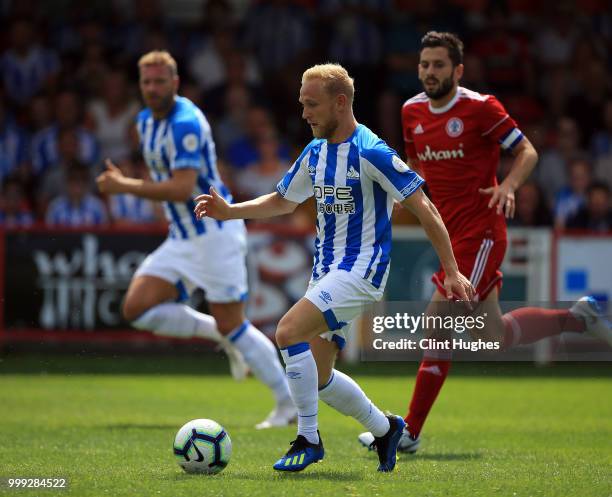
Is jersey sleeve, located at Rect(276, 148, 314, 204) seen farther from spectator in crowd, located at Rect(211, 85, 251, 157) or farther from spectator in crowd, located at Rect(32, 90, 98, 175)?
spectator in crowd, located at Rect(211, 85, 251, 157)

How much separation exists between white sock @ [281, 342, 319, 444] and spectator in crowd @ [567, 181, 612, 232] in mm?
8334

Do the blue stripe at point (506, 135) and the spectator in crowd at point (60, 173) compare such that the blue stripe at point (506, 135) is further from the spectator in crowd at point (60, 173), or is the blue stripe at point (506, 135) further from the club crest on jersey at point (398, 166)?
the spectator in crowd at point (60, 173)

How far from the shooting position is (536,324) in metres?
7.40

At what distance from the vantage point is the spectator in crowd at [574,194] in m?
14.3

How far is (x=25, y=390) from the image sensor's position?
10719mm

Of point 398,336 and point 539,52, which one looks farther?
point 539,52

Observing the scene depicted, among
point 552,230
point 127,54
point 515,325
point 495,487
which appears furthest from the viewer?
point 127,54

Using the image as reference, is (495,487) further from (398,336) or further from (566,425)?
(566,425)

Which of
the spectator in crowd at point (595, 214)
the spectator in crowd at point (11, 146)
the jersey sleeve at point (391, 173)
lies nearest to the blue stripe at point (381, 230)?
the jersey sleeve at point (391, 173)

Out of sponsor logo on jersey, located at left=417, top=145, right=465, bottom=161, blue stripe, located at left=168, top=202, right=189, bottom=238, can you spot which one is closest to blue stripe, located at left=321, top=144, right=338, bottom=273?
sponsor logo on jersey, located at left=417, top=145, right=465, bottom=161

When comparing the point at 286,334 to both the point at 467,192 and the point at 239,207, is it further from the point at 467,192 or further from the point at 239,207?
the point at 467,192

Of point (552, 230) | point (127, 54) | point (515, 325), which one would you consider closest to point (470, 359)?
point (515, 325)

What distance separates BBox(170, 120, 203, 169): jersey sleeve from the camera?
847cm

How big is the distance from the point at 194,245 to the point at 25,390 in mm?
2903
